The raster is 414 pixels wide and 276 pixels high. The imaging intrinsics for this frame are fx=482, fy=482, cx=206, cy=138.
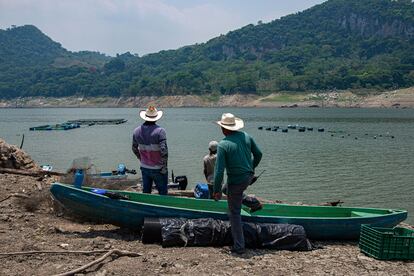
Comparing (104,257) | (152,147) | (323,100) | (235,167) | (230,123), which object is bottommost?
(104,257)

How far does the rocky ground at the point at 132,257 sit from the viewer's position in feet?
23.4

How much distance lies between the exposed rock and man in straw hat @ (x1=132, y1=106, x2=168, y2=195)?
685cm

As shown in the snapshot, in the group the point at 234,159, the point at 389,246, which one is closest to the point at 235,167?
the point at 234,159

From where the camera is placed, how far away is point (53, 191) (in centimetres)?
865

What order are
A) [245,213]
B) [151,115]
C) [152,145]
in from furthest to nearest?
[151,115]
[152,145]
[245,213]

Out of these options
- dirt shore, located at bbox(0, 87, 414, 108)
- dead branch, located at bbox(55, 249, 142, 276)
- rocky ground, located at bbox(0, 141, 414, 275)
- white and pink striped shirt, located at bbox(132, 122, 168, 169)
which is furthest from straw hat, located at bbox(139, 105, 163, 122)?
dirt shore, located at bbox(0, 87, 414, 108)

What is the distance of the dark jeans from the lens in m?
7.82

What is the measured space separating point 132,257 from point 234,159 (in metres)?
2.24

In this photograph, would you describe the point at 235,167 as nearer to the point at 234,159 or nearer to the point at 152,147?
the point at 234,159

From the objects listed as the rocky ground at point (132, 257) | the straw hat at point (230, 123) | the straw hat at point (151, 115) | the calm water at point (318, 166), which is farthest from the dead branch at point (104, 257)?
the calm water at point (318, 166)

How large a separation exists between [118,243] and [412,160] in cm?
2977

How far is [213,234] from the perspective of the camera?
27.2ft

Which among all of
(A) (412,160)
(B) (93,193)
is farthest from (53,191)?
(A) (412,160)

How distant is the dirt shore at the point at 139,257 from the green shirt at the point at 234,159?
1.24 meters
